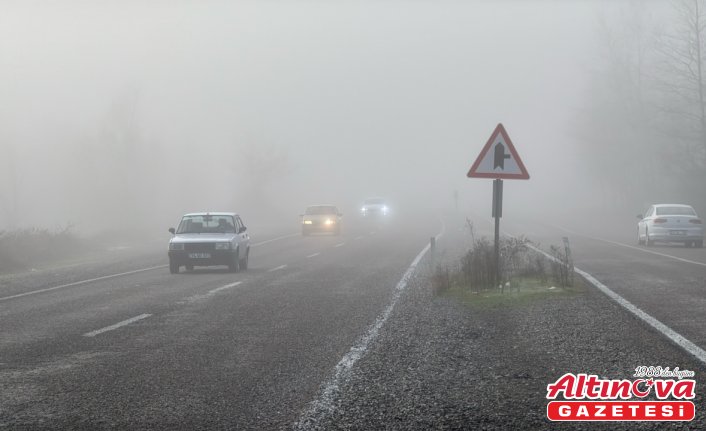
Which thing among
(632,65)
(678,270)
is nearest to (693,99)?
(632,65)

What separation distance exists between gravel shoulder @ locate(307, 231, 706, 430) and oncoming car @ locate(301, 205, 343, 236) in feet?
95.9

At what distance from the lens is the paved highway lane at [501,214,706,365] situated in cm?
1033

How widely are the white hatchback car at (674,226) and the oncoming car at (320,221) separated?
17.2 meters

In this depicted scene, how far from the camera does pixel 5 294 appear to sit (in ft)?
50.4

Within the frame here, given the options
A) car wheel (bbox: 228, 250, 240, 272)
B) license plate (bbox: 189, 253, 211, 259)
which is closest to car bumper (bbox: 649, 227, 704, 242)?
car wheel (bbox: 228, 250, 240, 272)

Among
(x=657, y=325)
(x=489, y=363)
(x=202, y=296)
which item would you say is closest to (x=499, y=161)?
(x=657, y=325)

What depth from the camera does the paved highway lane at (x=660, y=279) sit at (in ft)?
33.9

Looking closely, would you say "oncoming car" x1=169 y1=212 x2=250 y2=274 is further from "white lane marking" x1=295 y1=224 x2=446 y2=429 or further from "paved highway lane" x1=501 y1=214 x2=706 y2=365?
"paved highway lane" x1=501 y1=214 x2=706 y2=365

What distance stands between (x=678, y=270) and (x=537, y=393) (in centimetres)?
1352

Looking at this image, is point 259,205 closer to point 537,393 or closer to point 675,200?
point 675,200

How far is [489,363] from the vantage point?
7.65m

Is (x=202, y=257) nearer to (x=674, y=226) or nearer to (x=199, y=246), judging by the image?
(x=199, y=246)

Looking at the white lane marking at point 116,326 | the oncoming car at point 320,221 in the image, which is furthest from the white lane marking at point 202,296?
the oncoming car at point 320,221

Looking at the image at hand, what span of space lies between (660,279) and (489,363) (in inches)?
387
